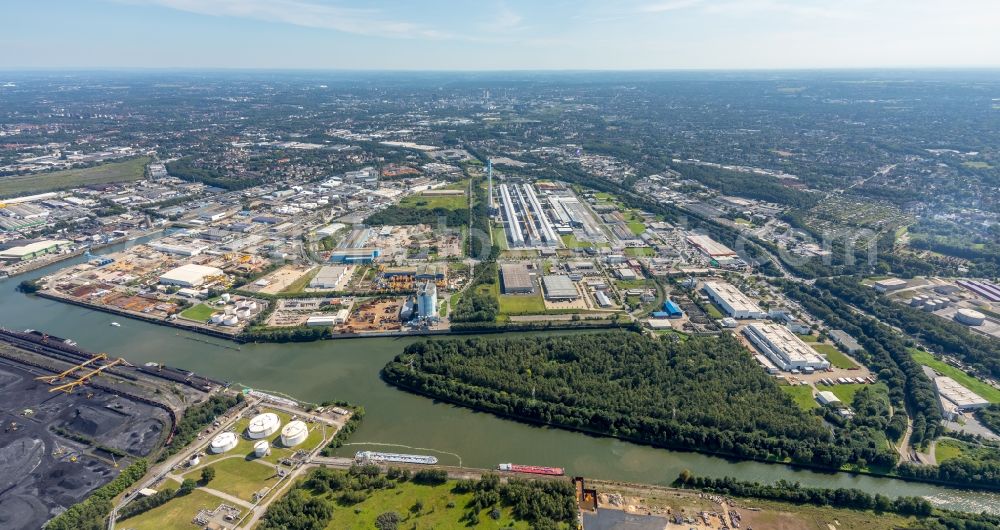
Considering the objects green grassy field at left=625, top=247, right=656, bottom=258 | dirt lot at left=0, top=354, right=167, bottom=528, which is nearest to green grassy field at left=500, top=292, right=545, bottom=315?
green grassy field at left=625, top=247, right=656, bottom=258

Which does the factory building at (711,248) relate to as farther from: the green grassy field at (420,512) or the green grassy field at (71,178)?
the green grassy field at (71,178)

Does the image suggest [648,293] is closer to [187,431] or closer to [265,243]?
A: [187,431]

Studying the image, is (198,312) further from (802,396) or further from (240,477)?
(802,396)

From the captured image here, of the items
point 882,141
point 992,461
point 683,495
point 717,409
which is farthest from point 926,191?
point 683,495

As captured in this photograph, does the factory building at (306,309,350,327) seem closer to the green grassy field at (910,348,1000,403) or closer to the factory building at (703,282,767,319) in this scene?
the factory building at (703,282,767,319)

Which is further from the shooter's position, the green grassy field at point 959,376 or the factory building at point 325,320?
the factory building at point 325,320

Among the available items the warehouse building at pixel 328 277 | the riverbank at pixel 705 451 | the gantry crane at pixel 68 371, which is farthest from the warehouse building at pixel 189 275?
the riverbank at pixel 705 451

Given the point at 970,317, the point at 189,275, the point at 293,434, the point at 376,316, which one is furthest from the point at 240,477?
the point at 970,317
